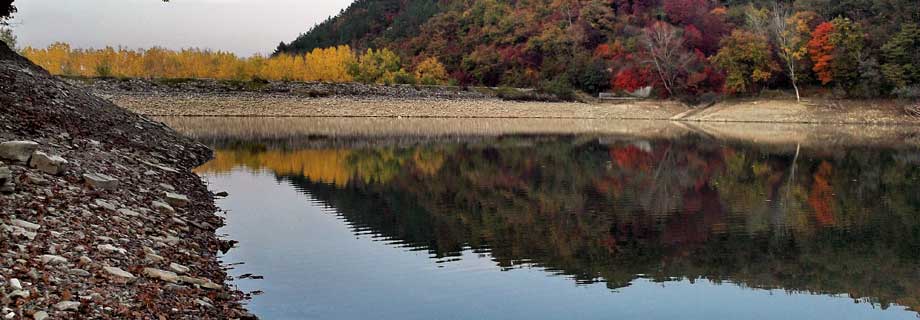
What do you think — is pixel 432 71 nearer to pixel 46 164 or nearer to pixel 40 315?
pixel 46 164

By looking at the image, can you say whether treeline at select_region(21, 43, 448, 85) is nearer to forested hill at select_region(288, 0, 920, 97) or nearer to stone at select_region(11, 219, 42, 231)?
forested hill at select_region(288, 0, 920, 97)

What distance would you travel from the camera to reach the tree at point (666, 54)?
71812mm

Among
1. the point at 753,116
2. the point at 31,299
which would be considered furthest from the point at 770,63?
the point at 31,299

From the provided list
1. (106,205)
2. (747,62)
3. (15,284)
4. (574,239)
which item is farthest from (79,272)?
(747,62)

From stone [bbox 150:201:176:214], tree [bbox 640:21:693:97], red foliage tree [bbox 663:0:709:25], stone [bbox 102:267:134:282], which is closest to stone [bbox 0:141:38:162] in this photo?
stone [bbox 150:201:176:214]

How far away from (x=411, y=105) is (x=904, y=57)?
1563 inches

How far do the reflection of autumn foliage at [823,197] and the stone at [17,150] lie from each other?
14.1 m

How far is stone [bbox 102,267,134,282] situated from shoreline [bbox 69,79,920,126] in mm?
55894

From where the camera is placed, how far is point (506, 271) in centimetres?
1142

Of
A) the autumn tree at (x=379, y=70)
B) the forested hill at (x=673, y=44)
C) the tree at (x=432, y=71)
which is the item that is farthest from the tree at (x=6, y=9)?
the tree at (x=432, y=71)

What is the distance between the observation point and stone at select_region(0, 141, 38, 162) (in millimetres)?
10828

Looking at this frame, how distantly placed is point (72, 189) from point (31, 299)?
16.0 feet

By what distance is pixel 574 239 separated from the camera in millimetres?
13781

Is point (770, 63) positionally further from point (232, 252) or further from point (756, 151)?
point (232, 252)
